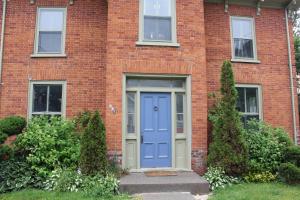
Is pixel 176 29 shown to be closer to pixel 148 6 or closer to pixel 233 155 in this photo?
pixel 148 6

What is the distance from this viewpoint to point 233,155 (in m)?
7.76

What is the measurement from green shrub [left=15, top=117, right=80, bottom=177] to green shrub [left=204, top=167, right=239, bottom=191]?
3462 millimetres

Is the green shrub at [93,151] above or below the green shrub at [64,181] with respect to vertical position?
above

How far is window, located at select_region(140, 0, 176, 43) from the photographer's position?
893 centimetres

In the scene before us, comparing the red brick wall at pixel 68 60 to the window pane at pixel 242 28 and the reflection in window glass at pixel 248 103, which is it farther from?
the reflection in window glass at pixel 248 103

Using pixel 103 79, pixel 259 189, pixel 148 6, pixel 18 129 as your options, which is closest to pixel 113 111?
pixel 103 79

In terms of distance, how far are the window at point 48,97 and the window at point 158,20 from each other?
10.5 ft

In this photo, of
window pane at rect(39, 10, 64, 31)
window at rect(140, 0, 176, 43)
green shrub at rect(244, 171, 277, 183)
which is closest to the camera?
green shrub at rect(244, 171, 277, 183)

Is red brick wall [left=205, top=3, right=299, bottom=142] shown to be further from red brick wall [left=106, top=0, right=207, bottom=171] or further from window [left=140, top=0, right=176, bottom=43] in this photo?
window [left=140, top=0, right=176, bottom=43]

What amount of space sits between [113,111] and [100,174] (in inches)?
71.2

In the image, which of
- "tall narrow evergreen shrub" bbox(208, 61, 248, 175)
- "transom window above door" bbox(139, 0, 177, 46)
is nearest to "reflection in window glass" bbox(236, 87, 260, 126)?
"tall narrow evergreen shrub" bbox(208, 61, 248, 175)

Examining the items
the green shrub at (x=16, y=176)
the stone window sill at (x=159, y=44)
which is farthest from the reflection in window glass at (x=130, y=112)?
the green shrub at (x=16, y=176)

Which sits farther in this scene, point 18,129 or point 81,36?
point 81,36

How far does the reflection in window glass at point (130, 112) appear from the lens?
864 centimetres
